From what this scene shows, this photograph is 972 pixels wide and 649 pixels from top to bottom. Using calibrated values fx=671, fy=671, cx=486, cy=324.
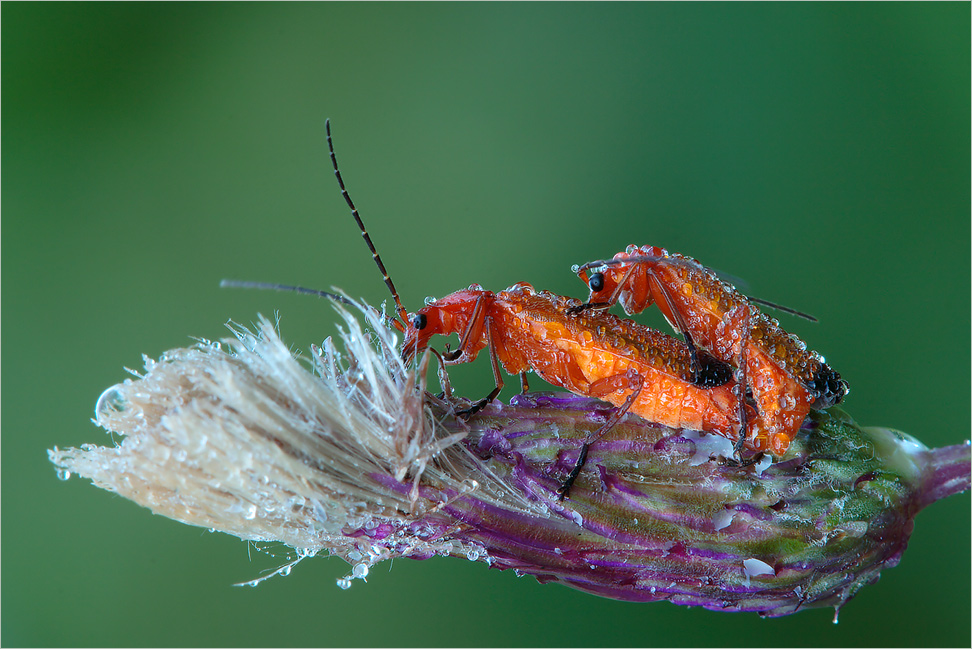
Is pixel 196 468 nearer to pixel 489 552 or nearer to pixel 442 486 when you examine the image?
pixel 442 486

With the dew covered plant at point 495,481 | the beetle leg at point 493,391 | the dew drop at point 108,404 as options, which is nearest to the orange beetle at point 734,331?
the dew covered plant at point 495,481

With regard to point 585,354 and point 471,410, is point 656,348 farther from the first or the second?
point 471,410

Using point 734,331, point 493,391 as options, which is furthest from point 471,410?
point 734,331

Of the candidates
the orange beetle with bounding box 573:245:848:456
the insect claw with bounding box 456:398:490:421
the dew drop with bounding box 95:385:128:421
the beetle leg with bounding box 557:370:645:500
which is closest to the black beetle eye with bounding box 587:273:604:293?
the orange beetle with bounding box 573:245:848:456

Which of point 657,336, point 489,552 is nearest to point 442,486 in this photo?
point 489,552

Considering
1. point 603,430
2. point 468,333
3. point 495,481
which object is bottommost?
point 495,481

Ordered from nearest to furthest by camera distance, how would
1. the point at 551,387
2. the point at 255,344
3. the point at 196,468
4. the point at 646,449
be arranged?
1. the point at 196,468
2. the point at 255,344
3. the point at 646,449
4. the point at 551,387

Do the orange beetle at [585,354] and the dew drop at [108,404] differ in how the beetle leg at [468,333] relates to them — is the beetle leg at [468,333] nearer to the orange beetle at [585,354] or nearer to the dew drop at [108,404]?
the orange beetle at [585,354]
